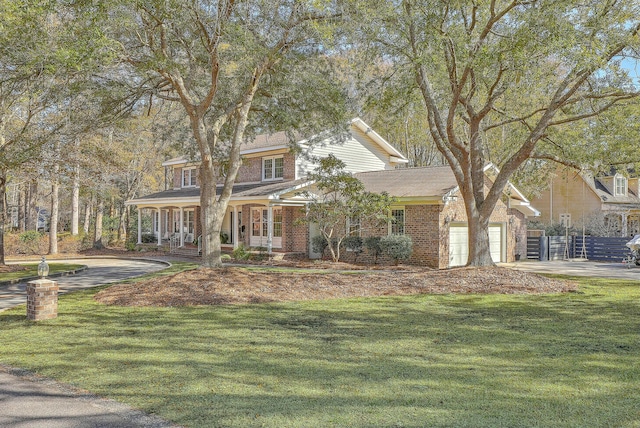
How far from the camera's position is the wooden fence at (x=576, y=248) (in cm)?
2633

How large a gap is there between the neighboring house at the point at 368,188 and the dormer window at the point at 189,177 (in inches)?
30.6

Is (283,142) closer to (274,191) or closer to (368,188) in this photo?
(274,191)

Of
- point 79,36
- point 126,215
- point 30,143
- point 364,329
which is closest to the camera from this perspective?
point 364,329

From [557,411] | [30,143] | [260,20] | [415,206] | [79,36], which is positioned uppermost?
[260,20]

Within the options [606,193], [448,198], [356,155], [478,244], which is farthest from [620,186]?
[478,244]

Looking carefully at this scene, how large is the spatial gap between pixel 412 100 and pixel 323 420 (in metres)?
14.0

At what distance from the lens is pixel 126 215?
42750 mm

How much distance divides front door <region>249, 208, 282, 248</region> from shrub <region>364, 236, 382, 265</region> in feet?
17.6

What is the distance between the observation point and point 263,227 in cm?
2652

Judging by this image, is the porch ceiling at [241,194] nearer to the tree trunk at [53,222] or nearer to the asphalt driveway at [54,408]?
the tree trunk at [53,222]

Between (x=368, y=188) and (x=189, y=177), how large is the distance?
45.8ft

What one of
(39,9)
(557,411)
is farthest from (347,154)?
(557,411)

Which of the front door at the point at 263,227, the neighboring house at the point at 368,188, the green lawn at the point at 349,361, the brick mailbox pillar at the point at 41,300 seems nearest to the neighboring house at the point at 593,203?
the neighboring house at the point at 368,188

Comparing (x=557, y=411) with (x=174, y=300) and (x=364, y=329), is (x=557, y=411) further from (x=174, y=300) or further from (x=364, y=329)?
(x=174, y=300)
